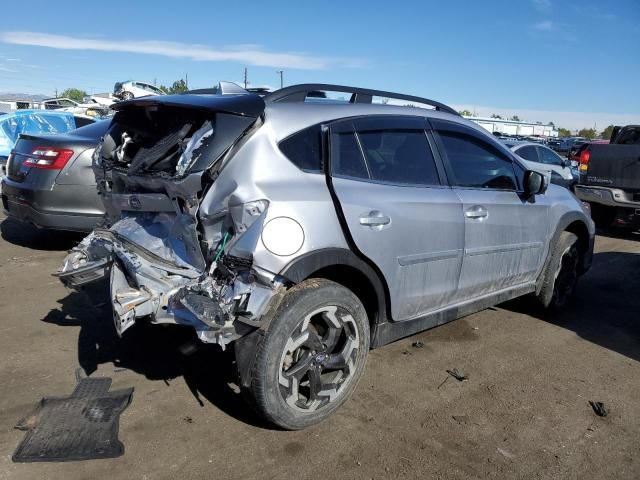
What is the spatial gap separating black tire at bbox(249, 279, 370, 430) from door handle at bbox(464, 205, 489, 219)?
1.16 metres

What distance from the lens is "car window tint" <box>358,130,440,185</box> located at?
3.46 meters

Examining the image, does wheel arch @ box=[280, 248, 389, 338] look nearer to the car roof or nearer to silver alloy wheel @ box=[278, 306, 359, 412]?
silver alloy wheel @ box=[278, 306, 359, 412]

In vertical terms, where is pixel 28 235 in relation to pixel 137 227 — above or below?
below

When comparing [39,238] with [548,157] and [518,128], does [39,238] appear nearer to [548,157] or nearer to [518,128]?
[548,157]

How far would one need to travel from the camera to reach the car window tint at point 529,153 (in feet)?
42.9

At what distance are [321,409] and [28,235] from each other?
20.6 ft

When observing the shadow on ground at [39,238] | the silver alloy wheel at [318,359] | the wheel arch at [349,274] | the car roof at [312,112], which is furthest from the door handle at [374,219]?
the shadow on ground at [39,238]

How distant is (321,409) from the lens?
3.13 meters

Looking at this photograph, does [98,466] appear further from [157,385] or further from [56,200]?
[56,200]

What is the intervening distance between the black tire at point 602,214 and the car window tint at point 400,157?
7382 millimetres

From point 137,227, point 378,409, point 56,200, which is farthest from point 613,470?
point 56,200

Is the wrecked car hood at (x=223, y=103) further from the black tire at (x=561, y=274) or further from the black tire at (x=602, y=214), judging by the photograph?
the black tire at (x=602, y=214)

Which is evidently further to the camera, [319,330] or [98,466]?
[319,330]

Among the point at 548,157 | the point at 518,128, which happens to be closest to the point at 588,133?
the point at 518,128
